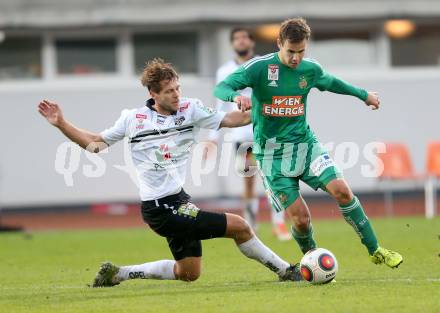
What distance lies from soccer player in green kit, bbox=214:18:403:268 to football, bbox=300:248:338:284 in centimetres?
56

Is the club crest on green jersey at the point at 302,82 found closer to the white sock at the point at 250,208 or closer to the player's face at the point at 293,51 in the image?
the player's face at the point at 293,51

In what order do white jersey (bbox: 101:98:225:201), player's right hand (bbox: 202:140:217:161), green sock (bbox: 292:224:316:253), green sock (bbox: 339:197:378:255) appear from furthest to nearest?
player's right hand (bbox: 202:140:217:161), green sock (bbox: 292:224:316:253), green sock (bbox: 339:197:378:255), white jersey (bbox: 101:98:225:201)

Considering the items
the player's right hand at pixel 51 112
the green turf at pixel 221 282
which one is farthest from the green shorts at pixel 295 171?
the player's right hand at pixel 51 112

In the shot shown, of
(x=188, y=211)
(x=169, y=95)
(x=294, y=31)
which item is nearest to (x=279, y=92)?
(x=294, y=31)

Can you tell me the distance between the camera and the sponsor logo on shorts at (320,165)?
978cm

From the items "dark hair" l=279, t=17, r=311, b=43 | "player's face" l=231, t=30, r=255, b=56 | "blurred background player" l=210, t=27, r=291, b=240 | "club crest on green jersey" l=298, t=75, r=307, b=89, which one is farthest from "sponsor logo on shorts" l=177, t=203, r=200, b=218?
"player's face" l=231, t=30, r=255, b=56

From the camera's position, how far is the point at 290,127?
33.1 ft

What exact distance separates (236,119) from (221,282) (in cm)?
148

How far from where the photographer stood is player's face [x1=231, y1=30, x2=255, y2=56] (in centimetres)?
1453

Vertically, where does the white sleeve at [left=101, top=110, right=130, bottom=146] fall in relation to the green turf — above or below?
above

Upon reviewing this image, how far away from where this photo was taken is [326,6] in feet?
68.4

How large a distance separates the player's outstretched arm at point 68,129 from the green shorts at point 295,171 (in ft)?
5.00

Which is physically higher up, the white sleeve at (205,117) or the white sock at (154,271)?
the white sleeve at (205,117)

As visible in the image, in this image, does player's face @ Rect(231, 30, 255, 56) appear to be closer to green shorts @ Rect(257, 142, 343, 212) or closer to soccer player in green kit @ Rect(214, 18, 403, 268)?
soccer player in green kit @ Rect(214, 18, 403, 268)
